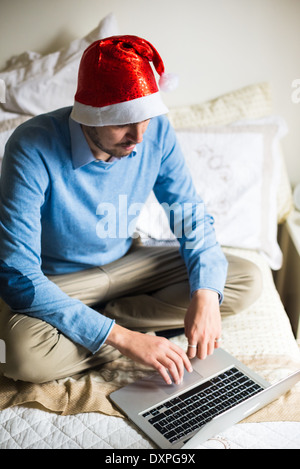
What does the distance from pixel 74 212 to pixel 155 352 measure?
42 cm

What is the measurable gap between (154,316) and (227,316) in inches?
9.0

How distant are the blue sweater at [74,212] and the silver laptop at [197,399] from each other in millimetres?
175

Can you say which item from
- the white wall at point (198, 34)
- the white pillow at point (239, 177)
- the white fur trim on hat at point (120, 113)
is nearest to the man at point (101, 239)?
the white fur trim on hat at point (120, 113)

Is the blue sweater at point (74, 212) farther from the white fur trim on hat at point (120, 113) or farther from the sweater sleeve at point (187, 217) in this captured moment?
the white fur trim on hat at point (120, 113)

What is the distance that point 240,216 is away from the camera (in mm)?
1836

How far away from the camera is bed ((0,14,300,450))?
1101 millimetres

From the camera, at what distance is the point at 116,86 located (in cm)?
114

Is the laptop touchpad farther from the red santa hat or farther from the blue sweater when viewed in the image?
the red santa hat

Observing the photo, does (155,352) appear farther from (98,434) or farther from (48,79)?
(48,79)

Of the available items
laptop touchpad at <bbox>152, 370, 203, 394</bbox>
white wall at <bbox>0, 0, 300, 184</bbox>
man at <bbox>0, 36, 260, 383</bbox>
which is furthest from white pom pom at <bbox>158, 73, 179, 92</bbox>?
laptop touchpad at <bbox>152, 370, 203, 394</bbox>

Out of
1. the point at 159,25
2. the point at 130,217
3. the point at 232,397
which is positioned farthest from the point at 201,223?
the point at 159,25

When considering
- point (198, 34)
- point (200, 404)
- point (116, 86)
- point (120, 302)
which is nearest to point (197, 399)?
point (200, 404)

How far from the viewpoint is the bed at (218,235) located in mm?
1101

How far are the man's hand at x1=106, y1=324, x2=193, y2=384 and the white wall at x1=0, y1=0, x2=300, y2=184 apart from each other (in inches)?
43.3
